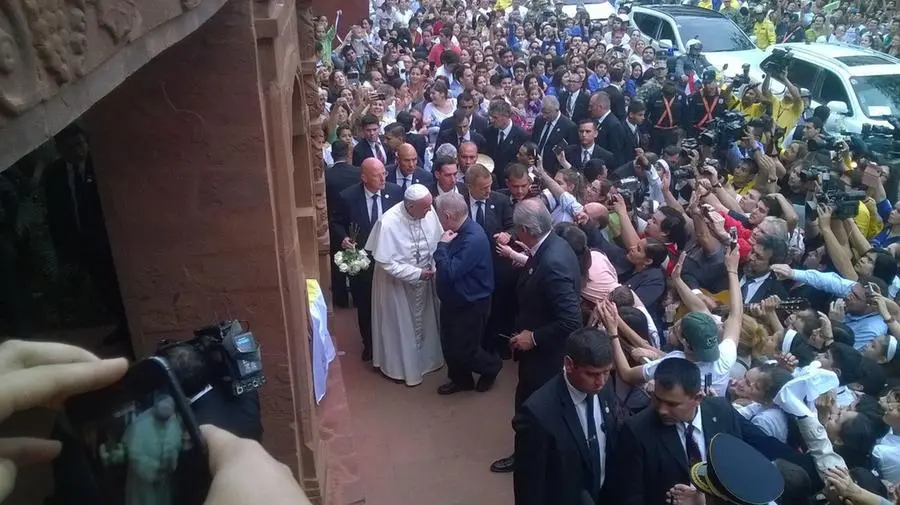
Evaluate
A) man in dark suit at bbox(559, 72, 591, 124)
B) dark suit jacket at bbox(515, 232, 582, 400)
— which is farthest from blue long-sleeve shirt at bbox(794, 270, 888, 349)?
man in dark suit at bbox(559, 72, 591, 124)

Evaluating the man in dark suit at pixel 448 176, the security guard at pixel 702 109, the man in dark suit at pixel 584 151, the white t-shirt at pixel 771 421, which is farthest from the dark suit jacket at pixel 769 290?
the security guard at pixel 702 109

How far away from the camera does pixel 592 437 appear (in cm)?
376

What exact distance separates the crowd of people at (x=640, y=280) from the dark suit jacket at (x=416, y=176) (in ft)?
0.10

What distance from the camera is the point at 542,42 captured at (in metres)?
17.4

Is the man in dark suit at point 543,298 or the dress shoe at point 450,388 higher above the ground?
the man in dark suit at point 543,298

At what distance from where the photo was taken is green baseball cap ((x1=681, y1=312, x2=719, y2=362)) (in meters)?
4.17

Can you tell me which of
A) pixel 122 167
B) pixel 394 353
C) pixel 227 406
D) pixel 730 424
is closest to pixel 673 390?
pixel 730 424

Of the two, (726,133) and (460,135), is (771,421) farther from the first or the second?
(460,135)

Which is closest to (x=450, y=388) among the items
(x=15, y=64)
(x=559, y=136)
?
(x=559, y=136)

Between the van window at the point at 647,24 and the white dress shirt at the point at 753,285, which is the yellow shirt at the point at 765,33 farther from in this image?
the white dress shirt at the point at 753,285

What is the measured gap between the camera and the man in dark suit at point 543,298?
486cm

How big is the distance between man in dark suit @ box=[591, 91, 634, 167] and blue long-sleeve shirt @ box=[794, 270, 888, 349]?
12.3ft

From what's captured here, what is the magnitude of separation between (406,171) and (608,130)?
10.0 feet

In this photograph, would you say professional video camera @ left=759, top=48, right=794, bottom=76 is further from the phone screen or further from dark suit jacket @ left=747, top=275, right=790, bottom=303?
the phone screen
